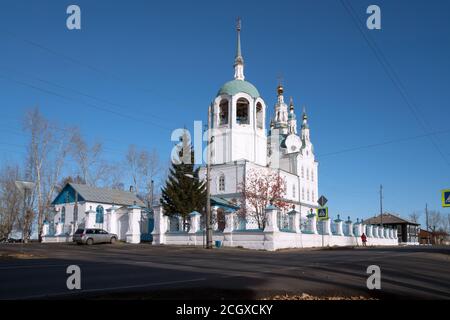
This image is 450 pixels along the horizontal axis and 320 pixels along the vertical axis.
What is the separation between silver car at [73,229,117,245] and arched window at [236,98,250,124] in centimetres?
2154

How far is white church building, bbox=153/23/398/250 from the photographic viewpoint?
3053 cm

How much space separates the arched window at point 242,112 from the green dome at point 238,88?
1.23m

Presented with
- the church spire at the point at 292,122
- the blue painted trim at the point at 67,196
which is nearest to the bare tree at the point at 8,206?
the blue painted trim at the point at 67,196

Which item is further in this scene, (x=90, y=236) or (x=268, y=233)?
(x=90, y=236)

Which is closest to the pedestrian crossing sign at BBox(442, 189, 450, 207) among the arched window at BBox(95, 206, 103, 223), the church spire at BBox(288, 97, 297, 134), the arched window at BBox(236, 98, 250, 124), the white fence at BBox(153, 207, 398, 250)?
the white fence at BBox(153, 207, 398, 250)

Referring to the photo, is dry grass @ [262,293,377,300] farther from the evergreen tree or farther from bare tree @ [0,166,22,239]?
bare tree @ [0,166,22,239]

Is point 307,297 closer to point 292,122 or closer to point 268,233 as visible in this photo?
point 268,233

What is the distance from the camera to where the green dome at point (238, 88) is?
159ft

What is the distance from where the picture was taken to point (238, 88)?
159 feet

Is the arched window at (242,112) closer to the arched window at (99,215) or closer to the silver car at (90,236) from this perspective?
the arched window at (99,215)

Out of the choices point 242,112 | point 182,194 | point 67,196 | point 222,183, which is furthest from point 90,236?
point 242,112

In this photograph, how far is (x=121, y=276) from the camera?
1105 cm

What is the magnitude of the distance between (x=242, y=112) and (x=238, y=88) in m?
3.12

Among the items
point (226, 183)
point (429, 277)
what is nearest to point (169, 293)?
point (429, 277)
